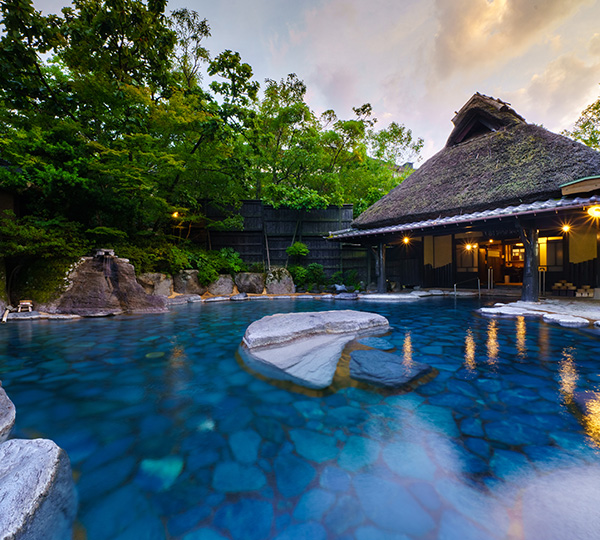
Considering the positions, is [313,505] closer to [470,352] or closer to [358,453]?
[358,453]

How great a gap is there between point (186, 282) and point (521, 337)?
Result: 10.0m

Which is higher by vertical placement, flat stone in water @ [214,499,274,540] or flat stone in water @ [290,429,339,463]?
flat stone in water @ [290,429,339,463]

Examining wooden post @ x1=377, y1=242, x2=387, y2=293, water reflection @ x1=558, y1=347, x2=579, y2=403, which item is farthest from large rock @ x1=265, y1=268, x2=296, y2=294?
water reflection @ x1=558, y1=347, x2=579, y2=403

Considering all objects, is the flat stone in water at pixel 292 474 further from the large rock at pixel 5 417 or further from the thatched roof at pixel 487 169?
the thatched roof at pixel 487 169

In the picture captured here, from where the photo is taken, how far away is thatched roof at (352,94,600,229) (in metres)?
7.00

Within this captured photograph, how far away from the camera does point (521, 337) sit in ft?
14.2

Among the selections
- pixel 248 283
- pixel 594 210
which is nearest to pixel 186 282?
pixel 248 283

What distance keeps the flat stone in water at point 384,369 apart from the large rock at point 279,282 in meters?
8.25

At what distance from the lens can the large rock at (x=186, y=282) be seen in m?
10.1

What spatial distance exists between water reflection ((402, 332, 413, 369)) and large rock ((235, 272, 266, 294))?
765 cm

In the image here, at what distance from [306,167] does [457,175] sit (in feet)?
23.9

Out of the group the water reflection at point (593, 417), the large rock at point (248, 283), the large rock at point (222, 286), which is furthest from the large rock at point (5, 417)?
the large rock at point (248, 283)

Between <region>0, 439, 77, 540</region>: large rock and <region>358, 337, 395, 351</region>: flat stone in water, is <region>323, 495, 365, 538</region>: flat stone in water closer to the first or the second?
<region>0, 439, 77, 540</region>: large rock

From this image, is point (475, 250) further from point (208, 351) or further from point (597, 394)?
point (208, 351)
